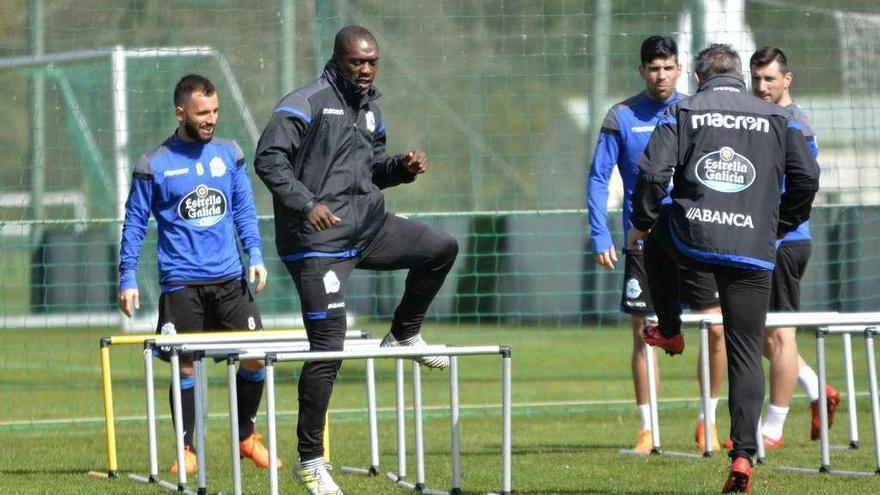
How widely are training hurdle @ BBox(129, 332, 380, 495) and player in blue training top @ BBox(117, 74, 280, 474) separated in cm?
76

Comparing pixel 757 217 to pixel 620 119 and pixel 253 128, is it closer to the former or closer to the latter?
pixel 620 119

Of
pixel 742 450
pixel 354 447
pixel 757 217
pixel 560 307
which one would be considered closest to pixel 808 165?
pixel 757 217

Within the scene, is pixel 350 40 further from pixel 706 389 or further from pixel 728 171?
pixel 706 389

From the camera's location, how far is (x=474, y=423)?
1184cm

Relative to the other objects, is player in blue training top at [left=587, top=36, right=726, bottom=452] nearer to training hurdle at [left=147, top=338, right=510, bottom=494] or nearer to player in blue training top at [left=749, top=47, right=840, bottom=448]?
player in blue training top at [left=749, top=47, right=840, bottom=448]

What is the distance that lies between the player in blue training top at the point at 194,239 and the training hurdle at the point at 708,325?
7.55 ft

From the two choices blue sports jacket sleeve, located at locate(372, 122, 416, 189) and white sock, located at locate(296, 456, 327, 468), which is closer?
white sock, located at locate(296, 456, 327, 468)

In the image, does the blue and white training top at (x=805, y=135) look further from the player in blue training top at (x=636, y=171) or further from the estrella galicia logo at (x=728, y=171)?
the estrella galicia logo at (x=728, y=171)

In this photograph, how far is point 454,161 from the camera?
43.0ft

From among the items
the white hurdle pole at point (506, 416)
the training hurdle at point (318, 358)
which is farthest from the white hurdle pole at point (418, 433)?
the white hurdle pole at point (506, 416)

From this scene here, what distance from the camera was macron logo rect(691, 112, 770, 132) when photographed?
7121 mm

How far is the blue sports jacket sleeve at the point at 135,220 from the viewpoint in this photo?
8789 mm

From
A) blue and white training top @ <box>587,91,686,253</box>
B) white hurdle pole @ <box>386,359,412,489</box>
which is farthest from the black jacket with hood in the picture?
blue and white training top @ <box>587,91,686,253</box>

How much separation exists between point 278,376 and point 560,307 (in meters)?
2.80
